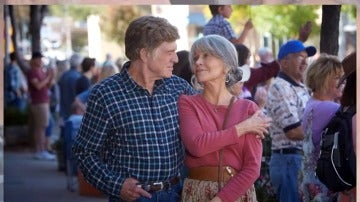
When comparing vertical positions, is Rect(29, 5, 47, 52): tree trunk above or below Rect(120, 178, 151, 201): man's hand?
below

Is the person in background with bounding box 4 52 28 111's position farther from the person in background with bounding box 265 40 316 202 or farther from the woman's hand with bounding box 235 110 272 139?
the woman's hand with bounding box 235 110 272 139

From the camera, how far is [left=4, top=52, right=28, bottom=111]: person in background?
21656 millimetres

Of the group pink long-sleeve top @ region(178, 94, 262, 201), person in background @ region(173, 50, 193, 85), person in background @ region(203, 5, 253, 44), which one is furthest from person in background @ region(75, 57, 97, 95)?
pink long-sleeve top @ region(178, 94, 262, 201)

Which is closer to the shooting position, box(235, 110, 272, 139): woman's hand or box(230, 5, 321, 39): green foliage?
box(235, 110, 272, 139): woman's hand

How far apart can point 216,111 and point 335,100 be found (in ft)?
8.05

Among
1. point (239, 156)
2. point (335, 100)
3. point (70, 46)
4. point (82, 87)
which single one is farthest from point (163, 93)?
point (70, 46)

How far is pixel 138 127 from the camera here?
5.14 meters

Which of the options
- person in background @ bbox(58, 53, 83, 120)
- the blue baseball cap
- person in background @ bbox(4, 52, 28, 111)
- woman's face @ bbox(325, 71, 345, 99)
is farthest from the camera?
person in background @ bbox(4, 52, 28, 111)

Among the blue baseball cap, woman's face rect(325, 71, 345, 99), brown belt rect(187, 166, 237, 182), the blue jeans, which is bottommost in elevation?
the blue jeans

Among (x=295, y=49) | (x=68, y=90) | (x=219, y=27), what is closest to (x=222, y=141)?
(x=295, y=49)

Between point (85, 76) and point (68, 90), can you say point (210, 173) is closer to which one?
point (85, 76)

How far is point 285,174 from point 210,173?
3.05 meters

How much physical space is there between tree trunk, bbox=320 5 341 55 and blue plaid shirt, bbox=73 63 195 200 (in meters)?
3.86

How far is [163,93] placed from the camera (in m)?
5.27
